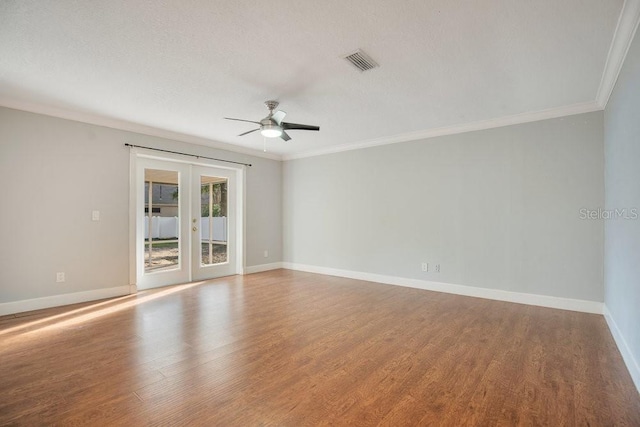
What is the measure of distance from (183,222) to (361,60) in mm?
4217

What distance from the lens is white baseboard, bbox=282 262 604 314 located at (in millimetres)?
3811

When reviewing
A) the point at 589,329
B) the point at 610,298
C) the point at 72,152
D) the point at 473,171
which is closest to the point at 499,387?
the point at 589,329

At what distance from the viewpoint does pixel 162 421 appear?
177cm

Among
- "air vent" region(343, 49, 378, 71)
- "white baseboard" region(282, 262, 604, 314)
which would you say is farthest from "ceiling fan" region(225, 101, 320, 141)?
"white baseboard" region(282, 262, 604, 314)

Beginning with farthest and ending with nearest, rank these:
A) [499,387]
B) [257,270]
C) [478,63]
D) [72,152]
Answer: [257,270], [72,152], [478,63], [499,387]

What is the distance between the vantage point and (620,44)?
243cm

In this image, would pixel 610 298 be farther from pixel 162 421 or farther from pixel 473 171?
pixel 162 421

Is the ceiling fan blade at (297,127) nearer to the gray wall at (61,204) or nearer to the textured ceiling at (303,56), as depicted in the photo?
the textured ceiling at (303,56)

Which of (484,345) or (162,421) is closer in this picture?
(162,421)

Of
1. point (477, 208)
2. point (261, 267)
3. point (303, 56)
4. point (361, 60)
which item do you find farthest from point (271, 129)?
point (261, 267)

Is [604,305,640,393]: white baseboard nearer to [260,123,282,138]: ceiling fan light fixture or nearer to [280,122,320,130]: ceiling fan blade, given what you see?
[280,122,320,130]: ceiling fan blade

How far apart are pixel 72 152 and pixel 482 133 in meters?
5.92

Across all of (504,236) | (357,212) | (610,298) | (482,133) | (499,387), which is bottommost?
(499,387)

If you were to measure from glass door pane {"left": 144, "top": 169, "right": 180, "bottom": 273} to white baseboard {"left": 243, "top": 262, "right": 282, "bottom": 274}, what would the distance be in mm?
1431
